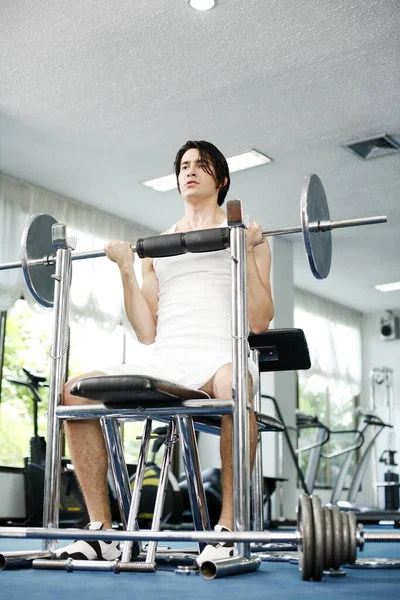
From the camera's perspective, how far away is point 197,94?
4.75 meters

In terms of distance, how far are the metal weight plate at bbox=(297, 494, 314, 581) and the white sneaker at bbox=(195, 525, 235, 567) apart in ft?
0.77

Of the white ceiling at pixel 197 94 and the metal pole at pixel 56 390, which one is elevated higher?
the white ceiling at pixel 197 94

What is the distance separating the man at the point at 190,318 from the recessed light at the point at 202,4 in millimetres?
1746

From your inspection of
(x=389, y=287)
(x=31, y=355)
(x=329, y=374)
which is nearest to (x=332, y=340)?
(x=329, y=374)

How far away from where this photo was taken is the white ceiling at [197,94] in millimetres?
3957

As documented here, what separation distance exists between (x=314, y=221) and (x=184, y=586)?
1.00 meters

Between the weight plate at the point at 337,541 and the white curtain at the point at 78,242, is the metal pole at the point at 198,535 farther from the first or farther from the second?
the white curtain at the point at 78,242

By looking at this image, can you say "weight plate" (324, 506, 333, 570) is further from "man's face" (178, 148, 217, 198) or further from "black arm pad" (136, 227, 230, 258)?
"man's face" (178, 148, 217, 198)

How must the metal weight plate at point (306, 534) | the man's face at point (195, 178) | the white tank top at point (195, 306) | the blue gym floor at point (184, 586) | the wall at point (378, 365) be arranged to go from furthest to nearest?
the wall at point (378, 365)
the man's face at point (195, 178)
the white tank top at point (195, 306)
the metal weight plate at point (306, 534)
the blue gym floor at point (184, 586)

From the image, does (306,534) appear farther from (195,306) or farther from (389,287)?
(389,287)

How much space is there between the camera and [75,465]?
199 cm

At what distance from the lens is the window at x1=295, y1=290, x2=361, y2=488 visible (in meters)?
9.09

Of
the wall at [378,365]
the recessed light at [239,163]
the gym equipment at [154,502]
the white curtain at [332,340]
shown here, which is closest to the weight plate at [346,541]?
the gym equipment at [154,502]

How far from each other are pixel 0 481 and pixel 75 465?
3.81m
